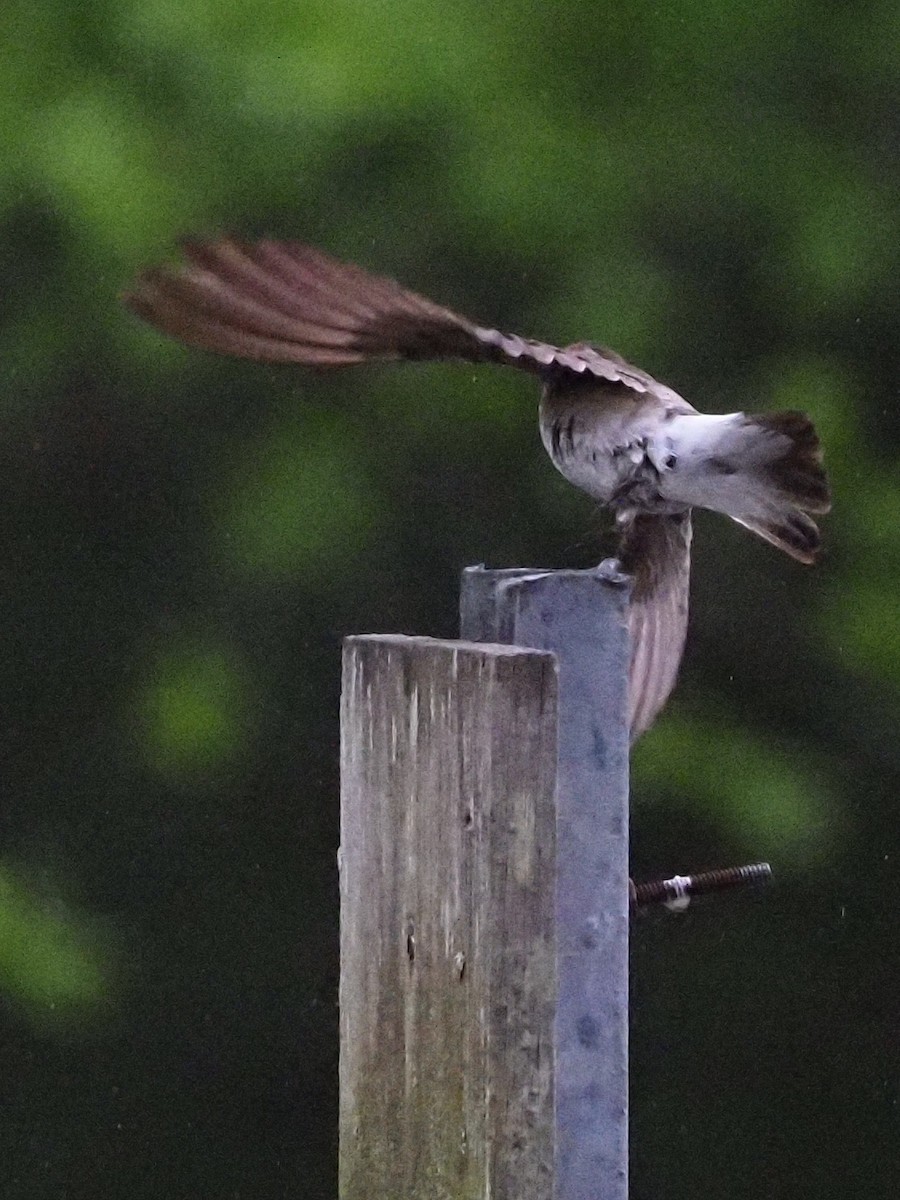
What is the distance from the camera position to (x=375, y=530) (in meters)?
4.39

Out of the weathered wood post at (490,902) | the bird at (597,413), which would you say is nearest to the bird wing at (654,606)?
the bird at (597,413)

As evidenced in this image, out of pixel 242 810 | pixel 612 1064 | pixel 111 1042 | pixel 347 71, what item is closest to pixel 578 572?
pixel 612 1064

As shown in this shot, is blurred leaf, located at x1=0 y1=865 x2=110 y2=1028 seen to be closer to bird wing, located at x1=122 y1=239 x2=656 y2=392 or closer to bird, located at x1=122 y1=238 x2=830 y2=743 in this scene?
bird, located at x1=122 y1=238 x2=830 y2=743

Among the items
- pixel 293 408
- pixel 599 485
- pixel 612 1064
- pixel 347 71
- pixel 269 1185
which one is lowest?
pixel 269 1185

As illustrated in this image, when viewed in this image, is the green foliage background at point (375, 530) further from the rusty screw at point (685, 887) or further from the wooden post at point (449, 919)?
the wooden post at point (449, 919)

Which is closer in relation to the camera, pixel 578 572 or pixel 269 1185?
pixel 578 572

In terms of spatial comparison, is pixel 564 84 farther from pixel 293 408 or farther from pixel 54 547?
pixel 54 547

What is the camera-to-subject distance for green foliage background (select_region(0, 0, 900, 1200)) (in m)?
4.16

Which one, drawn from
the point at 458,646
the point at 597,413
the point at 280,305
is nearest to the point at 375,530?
the point at 597,413

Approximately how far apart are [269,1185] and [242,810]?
977mm

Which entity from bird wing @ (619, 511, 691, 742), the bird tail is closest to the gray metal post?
bird wing @ (619, 511, 691, 742)

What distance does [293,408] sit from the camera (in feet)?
14.6

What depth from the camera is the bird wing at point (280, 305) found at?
1862mm

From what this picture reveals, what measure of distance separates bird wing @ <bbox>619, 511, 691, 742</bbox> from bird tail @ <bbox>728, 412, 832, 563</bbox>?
0.12m
